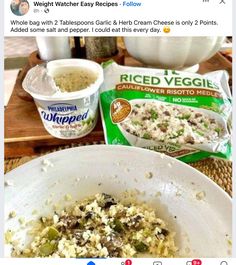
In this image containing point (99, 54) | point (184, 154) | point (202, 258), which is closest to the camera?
point (202, 258)

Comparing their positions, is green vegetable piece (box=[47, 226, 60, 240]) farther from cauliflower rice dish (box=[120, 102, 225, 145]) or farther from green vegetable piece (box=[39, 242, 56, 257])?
cauliflower rice dish (box=[120, 102, 225, 145])

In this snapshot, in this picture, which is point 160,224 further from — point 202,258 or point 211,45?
point 211,45

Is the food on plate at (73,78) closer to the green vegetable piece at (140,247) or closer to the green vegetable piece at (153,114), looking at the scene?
the green vegetable piece at (153,114)

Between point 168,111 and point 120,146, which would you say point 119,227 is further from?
point 168,111

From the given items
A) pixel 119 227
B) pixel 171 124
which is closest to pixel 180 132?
pixel 171 124

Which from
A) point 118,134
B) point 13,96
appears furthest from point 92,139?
point 13,96

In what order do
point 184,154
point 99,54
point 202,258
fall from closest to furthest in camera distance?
point 202,258 < point 184,154 < point 99,54

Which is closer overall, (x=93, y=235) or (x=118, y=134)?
(x=93, y=235)
